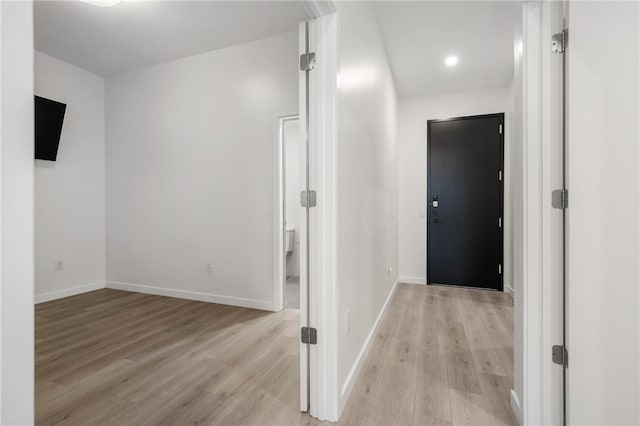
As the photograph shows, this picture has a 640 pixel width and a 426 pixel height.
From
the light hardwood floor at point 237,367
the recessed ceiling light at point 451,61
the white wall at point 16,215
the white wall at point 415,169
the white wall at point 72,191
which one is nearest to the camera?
the white wall at point 16,215

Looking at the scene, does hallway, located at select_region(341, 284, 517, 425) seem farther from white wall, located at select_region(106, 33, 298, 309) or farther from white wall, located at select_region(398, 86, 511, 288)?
white wall, located at select_region(106, 33, 298, 309)

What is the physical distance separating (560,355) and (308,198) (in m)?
1.36

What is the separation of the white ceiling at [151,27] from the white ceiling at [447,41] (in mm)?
932

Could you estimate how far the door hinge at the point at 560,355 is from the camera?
4.42 feet

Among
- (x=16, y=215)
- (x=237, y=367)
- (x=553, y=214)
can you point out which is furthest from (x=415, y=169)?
(x=16, y=215)

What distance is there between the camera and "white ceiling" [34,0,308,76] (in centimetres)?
264

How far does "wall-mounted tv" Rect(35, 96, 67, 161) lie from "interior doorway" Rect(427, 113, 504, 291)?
4.62 metres

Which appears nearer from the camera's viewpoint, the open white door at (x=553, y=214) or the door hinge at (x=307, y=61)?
the open white door at (x=553, y=214)

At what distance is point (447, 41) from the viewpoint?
3027 millimetres

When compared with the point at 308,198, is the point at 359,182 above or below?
above

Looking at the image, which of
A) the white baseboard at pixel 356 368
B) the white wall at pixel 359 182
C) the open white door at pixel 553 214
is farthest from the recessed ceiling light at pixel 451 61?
the white baseboard at pixel 356 368

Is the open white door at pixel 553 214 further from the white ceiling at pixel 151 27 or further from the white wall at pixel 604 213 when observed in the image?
the white ceiling at pixel 151 27

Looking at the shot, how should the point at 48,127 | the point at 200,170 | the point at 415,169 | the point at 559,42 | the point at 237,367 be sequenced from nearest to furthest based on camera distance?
the point at 559,42, the point at 237,367, the point at 48,127, the point at 200,170, the point at 415,169

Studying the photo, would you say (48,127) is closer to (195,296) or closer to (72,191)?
(72,191)
